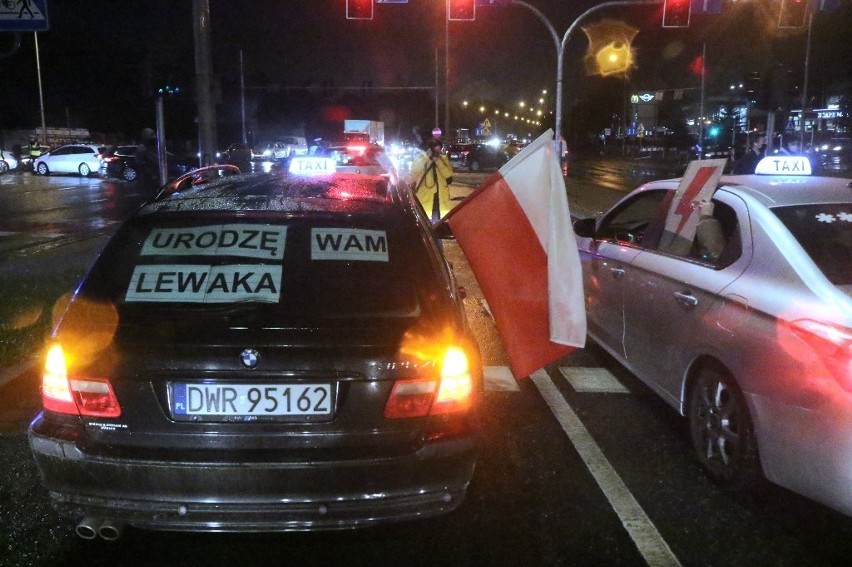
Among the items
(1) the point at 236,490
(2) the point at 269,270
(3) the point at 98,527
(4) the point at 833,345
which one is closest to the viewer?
(1) the point at 236,490

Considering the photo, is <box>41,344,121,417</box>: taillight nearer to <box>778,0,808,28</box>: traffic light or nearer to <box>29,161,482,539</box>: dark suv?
<box>29,161,482,539</box>: dark suv

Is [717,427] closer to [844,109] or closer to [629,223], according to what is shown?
[629,223]

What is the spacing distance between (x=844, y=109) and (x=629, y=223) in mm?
58816

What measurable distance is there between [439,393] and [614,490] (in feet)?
5.10

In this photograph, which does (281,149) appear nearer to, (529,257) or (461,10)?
(461,10)

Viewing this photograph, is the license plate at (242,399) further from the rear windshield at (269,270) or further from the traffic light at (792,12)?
the traffic light at (792,12)

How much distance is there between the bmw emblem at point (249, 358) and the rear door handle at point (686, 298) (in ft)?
8.27

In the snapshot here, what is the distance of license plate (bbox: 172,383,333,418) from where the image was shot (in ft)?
9.96

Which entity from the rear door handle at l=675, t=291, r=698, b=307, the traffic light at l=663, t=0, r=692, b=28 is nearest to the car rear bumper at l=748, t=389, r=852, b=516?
the rear door handle at l=675, t=291, r=698, b=307

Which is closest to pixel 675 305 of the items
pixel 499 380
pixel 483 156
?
pixel 499 380

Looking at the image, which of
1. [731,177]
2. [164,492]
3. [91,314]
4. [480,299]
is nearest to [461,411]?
[164,492]

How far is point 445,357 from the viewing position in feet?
10.5

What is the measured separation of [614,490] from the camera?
168 inches

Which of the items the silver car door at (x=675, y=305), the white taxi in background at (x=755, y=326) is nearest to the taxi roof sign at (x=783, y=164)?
the white taxi in background at (x=755, y=326)
